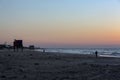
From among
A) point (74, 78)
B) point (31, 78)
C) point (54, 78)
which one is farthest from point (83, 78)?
point (31, 78)

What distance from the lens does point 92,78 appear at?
1777 cm

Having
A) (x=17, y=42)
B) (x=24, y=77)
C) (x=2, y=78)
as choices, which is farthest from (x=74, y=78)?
(x=17, y=42)

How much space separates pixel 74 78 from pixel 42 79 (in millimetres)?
1803

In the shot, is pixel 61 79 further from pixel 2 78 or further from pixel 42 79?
pixel 2 78

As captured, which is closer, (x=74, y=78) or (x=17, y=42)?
(x=74, y=78)

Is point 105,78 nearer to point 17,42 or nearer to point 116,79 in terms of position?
point 116,79

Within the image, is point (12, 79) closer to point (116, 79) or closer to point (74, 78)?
point (74, 78)

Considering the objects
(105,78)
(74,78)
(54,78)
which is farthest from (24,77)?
(105,78)

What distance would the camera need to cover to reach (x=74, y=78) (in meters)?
17.7

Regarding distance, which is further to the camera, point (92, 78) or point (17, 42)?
point (17, 42)

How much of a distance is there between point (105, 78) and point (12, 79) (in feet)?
16.8

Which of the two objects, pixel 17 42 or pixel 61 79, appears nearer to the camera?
pixel 61 79

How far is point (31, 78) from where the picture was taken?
694 inches

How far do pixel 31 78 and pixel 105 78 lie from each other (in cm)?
410
